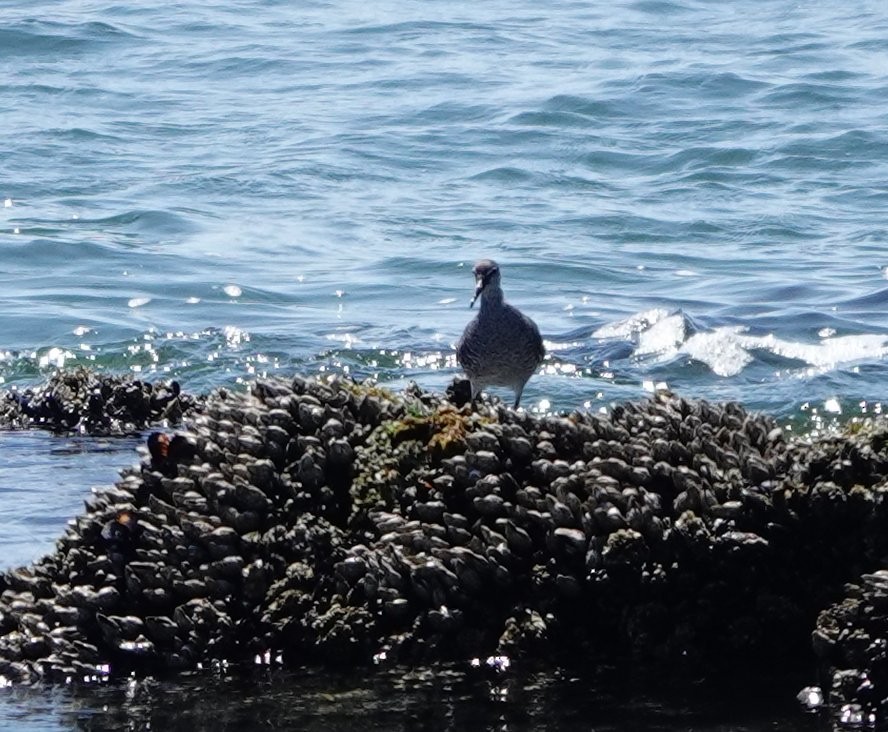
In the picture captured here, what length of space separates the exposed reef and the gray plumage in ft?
8.34

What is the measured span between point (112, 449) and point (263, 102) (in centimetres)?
1501

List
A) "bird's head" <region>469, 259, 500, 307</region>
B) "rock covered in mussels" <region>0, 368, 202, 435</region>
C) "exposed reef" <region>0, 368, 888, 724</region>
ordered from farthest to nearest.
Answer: "rock covered in mussels" <region>0, 368, 202, 435</region> → "bird's head" <region>469, 259, 500, 307</region> → "exposed reef" <region>0, 368, 888, 724</region>

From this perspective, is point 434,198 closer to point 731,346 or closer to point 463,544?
point 731,346

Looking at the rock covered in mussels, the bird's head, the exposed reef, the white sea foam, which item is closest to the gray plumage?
the bird's head

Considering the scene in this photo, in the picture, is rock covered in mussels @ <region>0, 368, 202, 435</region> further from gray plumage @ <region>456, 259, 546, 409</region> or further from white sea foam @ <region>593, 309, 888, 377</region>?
white sea foam @ <region>593, 309, 888, 377</region>

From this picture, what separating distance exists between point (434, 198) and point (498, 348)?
10676mm

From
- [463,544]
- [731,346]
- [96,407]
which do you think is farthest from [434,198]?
[463,544]

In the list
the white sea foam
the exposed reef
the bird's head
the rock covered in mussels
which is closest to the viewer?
the exposed reef

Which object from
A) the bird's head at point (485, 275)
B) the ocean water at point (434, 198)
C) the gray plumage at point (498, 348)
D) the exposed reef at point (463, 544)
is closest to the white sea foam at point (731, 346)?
the ocean water at point (434, 198)

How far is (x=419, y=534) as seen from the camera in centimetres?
544

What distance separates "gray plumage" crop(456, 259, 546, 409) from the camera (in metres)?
8.60

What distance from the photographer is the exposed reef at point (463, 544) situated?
512cm

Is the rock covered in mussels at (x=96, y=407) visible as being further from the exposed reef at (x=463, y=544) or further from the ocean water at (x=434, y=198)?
the exposed reef at (x=463, y=544)

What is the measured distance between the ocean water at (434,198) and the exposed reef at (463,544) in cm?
46
